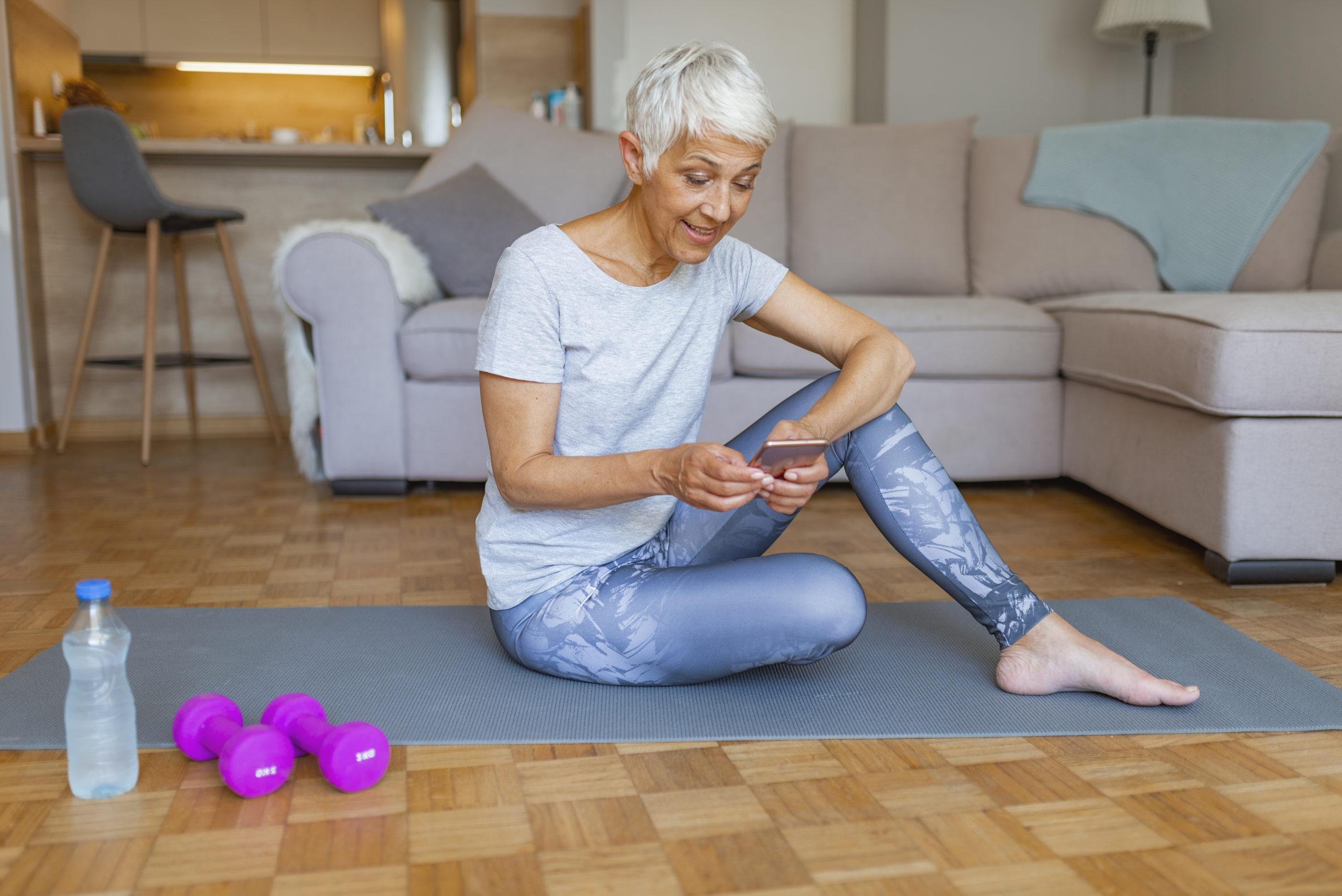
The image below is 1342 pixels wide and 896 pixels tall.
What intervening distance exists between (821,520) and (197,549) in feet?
4.48

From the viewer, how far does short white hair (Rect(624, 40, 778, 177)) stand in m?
1.12

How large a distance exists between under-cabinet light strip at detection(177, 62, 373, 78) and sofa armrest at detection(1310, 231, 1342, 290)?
470 centimetres

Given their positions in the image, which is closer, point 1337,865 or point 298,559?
point 1337,865

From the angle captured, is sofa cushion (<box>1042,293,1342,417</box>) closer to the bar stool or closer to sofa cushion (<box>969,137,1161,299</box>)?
sofa cushion (<box>969,137,1161,299</box>)

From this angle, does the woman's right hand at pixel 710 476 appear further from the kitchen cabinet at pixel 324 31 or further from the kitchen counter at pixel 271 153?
the kitchen cabinet at pixel 324 31

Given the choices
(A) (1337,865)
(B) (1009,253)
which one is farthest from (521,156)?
(A) (1337,865)

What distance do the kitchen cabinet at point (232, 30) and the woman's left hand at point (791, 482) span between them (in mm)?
5363

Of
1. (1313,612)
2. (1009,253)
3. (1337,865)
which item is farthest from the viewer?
(1009,253)

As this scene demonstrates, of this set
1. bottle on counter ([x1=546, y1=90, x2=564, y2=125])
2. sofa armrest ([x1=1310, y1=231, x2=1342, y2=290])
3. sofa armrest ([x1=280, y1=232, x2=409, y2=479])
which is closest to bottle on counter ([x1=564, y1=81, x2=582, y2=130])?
bottle on counter ([x1=546, y1=90, x2=564, y2=125])

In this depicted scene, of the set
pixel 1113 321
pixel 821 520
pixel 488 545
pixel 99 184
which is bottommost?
pixel 821 520

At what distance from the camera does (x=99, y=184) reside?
3.25 m

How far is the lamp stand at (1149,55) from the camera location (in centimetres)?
388

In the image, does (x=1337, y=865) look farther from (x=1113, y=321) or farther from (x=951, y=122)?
(x=951, y=122)

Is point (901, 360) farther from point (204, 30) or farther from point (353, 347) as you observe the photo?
point (204, 30)
